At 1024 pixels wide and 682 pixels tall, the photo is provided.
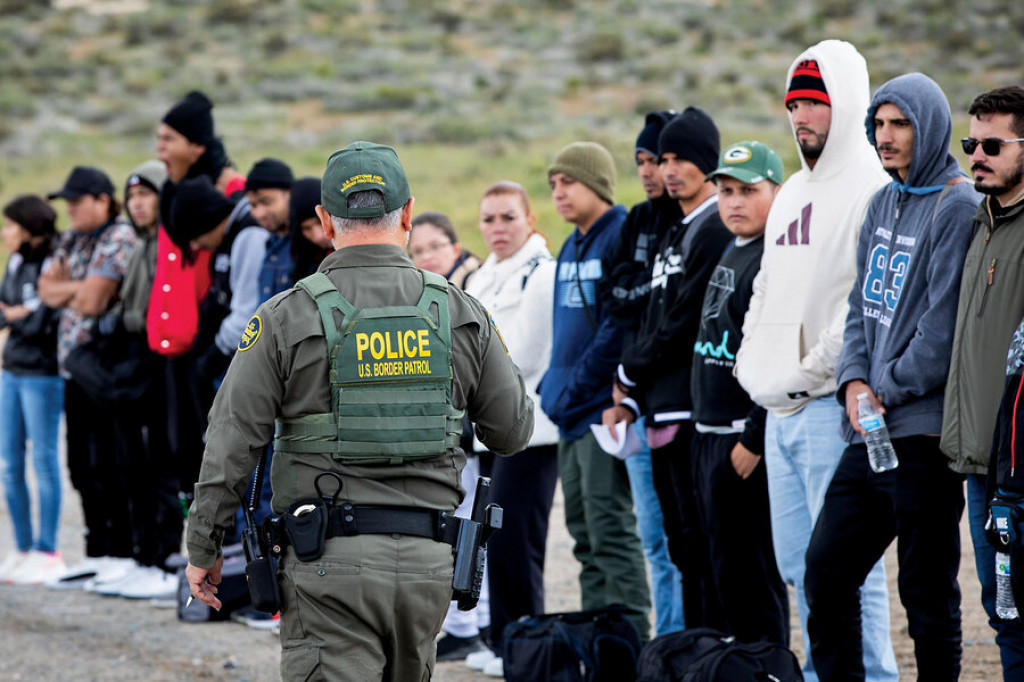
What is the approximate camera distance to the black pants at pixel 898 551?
4.54 m

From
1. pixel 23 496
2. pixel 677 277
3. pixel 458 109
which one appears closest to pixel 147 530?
pixel 23 496

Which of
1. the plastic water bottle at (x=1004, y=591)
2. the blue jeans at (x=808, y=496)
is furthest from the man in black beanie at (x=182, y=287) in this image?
the plastic water bottle at (x=1004, y=591)

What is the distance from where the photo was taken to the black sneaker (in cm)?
691

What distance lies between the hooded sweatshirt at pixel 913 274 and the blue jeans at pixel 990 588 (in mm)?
270

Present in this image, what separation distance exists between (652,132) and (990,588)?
9.29 feet

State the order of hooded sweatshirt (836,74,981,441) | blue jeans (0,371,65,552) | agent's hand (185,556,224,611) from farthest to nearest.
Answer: blue jeans (0,371,65,552) → hooded sweatshirt (836,74,981,441) → agent's hand (185,556,224,611)

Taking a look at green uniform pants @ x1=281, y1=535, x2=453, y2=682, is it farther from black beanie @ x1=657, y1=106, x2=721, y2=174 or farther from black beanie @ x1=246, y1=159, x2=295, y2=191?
black beanie @ x1=246, y1=159, x2=295, y2=191

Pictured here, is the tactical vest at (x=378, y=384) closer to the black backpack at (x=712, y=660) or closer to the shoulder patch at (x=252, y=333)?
the shoulder patch at (x=252, y=333)

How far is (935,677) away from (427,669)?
1.79 metres

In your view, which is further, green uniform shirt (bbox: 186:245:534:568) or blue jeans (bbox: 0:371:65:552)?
blue jeans (bbox: 0:371:65:552)

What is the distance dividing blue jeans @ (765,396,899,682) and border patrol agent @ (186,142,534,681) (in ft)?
5.69

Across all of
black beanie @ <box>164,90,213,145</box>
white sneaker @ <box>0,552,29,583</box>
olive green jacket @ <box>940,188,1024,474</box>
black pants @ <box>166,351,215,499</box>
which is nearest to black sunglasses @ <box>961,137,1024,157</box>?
olive green jacket @ <box>940,188,1024,474</box>

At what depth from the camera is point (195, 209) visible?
784 centimetres

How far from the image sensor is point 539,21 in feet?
167
